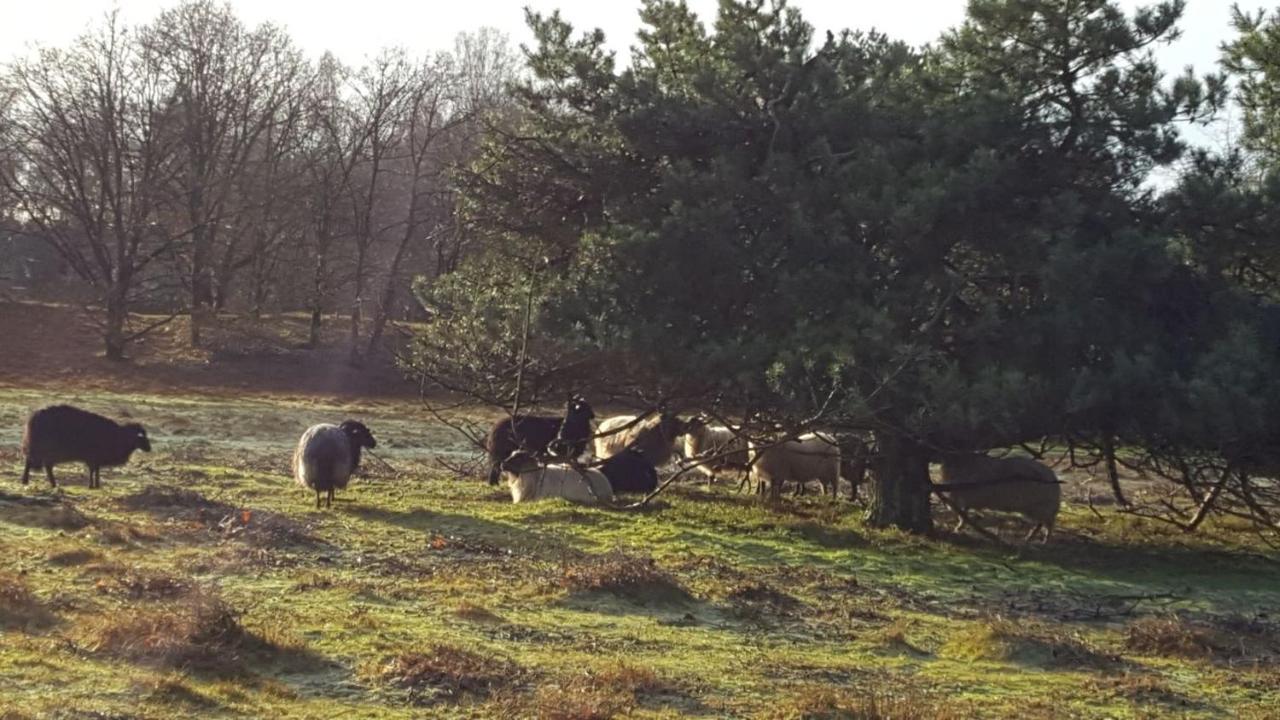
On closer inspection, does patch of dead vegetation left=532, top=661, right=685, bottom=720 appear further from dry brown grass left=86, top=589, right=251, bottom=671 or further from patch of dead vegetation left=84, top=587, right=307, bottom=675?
dry brown grass left=86, top=589, right=251, bottom=671

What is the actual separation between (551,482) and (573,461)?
56cm

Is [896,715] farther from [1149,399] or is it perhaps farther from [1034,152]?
[1034,152]

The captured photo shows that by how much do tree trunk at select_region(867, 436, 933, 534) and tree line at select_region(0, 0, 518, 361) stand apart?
2531cm

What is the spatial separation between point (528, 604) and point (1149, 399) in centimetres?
754

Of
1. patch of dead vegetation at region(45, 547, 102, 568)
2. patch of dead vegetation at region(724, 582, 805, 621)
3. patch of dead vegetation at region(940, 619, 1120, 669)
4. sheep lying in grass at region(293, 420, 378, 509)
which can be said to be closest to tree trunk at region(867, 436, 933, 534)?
patch of dead vegetation at region(724, 582, 805, 621)

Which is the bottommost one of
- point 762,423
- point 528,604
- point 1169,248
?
point 528,604

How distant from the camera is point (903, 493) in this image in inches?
680

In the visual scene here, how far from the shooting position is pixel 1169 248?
46.8 feet

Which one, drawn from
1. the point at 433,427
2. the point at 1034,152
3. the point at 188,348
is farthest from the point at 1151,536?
the point at 188,348

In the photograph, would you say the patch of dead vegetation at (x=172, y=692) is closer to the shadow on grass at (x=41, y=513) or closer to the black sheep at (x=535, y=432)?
the shadow on grass at (x=41, y=513)

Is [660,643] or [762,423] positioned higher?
[762,423]

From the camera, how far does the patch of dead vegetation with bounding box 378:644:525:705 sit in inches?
292

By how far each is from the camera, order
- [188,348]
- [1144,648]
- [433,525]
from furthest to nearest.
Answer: [188,348] → [433,525] → [1144,648]

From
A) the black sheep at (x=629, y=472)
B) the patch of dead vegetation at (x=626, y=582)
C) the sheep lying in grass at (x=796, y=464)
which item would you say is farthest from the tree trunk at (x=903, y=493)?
the patch of dead vegetation at (x=626, y=582)
